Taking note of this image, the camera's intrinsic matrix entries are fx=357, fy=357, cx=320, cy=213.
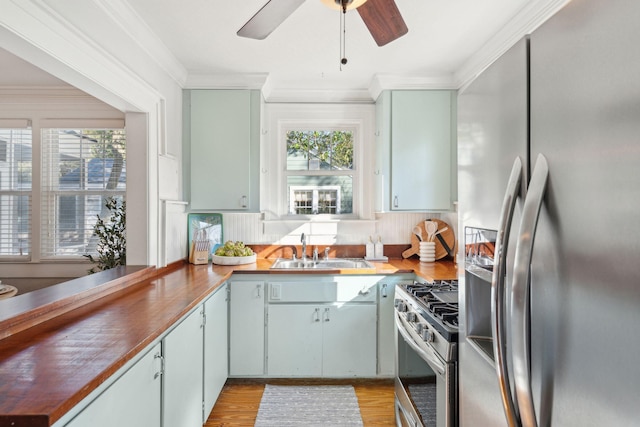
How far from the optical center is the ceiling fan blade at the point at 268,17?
1474 mm

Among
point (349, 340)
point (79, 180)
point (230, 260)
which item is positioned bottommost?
point (349, 340)

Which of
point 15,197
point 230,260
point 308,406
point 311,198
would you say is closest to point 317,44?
point 311,198

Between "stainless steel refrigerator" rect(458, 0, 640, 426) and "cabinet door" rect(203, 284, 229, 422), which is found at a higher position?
"stainless steel refrigerator" rect(458, 0, 640, 426)

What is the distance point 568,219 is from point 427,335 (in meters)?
1.01

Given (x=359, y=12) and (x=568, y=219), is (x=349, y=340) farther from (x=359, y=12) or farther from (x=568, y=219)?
(x=568, y=219)

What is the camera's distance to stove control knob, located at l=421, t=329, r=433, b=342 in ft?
4.73

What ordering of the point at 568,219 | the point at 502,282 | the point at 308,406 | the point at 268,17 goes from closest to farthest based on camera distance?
the point at 568,219, the point at 502,282, the point at 268,17, the point at 308,406

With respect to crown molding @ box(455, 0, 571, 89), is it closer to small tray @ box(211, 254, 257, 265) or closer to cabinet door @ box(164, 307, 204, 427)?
cabinet door @ box(164, 307, 204, 427)

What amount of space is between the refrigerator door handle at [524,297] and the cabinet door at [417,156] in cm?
227

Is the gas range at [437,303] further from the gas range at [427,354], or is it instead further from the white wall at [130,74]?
the white wall at [130,74]

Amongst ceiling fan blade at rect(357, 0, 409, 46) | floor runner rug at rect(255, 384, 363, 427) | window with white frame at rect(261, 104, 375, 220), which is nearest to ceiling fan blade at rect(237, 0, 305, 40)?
ceiling fan blade at rect(357, 0, 409, 46)

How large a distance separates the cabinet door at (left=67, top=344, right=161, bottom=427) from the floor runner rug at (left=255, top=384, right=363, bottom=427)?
1.07 m

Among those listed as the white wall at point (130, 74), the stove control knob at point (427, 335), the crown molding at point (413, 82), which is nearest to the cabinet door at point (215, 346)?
the white wall at point (130, 74)

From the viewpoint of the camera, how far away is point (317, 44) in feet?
7.73
